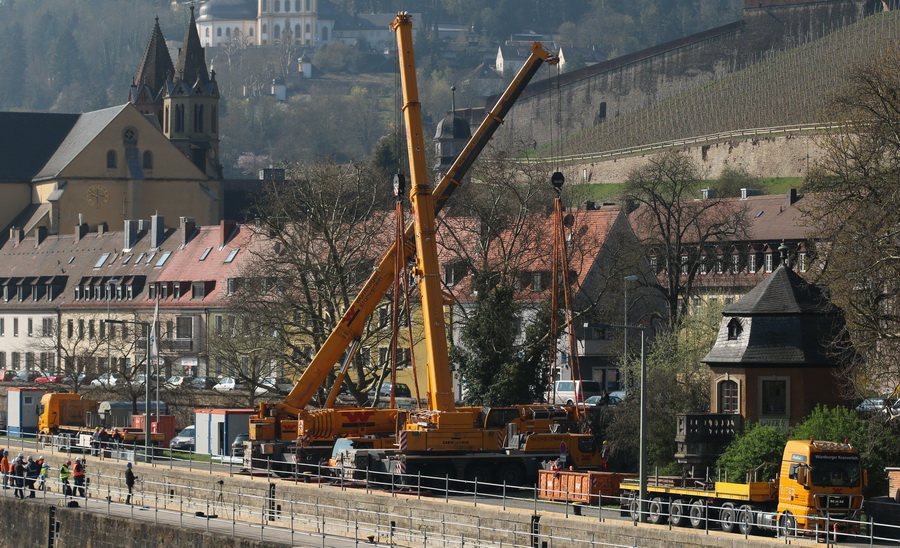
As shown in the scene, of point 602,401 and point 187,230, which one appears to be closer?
point 602,401

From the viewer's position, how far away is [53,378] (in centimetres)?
8888

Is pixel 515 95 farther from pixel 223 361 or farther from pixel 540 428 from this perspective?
pixel 223 361

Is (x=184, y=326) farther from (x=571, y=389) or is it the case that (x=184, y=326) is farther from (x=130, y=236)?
(x=571, y=389)

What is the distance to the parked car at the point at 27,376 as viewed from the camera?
93.2 m

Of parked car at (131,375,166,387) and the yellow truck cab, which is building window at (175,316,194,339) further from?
the yellow truck cab

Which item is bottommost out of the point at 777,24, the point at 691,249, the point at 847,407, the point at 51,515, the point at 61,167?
the point at 51,515

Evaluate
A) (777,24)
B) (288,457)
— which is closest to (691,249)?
(288,457)

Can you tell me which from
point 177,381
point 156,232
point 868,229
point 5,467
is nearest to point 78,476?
point 5,467

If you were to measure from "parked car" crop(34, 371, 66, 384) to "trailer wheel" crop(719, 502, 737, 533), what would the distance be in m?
53.8

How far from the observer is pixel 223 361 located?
69.9 metres

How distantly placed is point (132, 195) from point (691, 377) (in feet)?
251

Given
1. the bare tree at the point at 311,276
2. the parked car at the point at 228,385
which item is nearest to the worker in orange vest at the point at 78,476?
the bare tree at the point at 311,276

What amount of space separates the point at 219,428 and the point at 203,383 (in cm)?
2107

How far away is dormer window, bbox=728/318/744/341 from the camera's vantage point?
48531 millimetres
